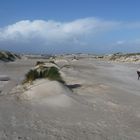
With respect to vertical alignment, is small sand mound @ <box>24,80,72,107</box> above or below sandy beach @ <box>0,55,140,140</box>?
above

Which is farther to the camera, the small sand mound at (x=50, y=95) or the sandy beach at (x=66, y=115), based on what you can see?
the small sand mound at (x=50, y=95)

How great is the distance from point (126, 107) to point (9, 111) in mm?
4938

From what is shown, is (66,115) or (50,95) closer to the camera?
(66,115)

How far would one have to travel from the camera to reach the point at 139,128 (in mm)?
12281

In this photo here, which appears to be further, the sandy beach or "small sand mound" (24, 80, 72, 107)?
"small sand mound" (24, 80, 72, 107)

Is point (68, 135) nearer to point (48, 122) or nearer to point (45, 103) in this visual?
point (48, 122)

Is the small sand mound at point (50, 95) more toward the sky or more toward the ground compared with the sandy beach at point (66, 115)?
more toward the sky

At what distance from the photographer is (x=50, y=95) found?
16812mm

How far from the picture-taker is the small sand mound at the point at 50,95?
15595 mm

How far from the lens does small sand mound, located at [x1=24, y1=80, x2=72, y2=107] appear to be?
614 inches

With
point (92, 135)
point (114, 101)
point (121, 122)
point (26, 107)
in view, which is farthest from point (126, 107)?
point (92, 135)

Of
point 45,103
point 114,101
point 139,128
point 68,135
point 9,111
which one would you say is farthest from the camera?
point 114,101

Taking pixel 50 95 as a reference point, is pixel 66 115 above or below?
below

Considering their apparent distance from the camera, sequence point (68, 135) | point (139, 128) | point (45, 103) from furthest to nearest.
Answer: point (45, 103), point (139, 128), point (68, 135)
